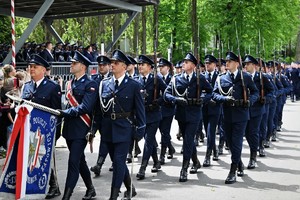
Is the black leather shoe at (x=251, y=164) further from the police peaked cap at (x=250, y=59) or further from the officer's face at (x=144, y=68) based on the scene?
the officer's face at (x=144, y=68)

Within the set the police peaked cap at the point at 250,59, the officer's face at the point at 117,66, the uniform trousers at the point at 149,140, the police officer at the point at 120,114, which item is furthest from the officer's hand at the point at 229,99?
the officer's face at the point at 117,66

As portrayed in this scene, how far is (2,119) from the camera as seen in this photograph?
10812 millimetres

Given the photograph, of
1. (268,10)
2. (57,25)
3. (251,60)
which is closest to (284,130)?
(251,60)

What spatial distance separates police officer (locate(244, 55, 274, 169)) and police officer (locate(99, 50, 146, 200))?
12.6 ft

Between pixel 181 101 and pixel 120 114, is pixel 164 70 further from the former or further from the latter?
pixel 120 114

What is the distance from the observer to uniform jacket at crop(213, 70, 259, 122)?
29.4 feet

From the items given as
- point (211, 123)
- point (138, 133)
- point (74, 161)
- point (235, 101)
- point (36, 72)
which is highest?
point (36, 72)

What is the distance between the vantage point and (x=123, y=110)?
700cm

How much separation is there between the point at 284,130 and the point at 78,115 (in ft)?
35.3

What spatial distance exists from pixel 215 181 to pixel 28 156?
338cm

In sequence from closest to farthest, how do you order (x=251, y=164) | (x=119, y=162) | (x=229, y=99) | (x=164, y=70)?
(x=119, y=162) → (x=229, y=99) → (x=251, y=164) → (x=164, y=70)

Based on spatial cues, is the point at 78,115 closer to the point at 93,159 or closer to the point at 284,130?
the point at 93,159

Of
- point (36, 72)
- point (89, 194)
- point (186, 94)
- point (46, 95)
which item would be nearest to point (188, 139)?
point (186, 94)

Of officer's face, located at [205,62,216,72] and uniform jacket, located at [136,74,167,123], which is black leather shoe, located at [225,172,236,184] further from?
officer's face, located at [205,62,216,72]
